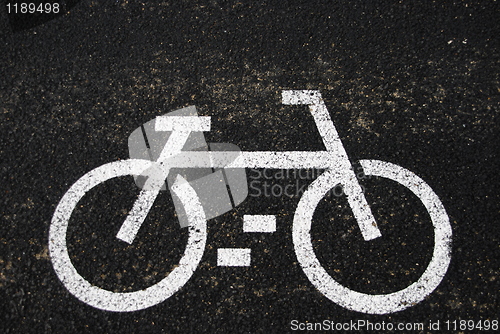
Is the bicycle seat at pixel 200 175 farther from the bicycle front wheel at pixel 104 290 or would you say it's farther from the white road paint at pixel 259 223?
the white road paint at pixel 259 223

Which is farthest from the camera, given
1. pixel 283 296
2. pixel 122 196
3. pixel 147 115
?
pixel 147 115

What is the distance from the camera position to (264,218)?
2.95m

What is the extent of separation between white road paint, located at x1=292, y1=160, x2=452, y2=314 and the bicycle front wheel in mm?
775

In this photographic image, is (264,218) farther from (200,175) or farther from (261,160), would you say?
(200,175)

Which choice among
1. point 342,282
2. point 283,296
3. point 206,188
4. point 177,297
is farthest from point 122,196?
point 342,282

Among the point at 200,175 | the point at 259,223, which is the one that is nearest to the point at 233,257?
the point at 259,223

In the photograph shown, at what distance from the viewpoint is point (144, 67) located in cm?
340

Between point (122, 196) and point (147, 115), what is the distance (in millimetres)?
722

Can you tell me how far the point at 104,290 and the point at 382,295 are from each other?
205cm

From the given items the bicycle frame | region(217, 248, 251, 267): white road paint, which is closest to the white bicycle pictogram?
the bicycle frame

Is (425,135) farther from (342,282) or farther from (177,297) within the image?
(177,297)

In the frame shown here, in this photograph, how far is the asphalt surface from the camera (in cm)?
279

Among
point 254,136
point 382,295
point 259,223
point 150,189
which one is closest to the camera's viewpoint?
point 382,295

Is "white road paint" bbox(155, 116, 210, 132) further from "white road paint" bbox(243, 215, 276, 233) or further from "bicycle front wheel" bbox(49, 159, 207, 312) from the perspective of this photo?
"white road paint" bbox(243, 215, 276, 233)
